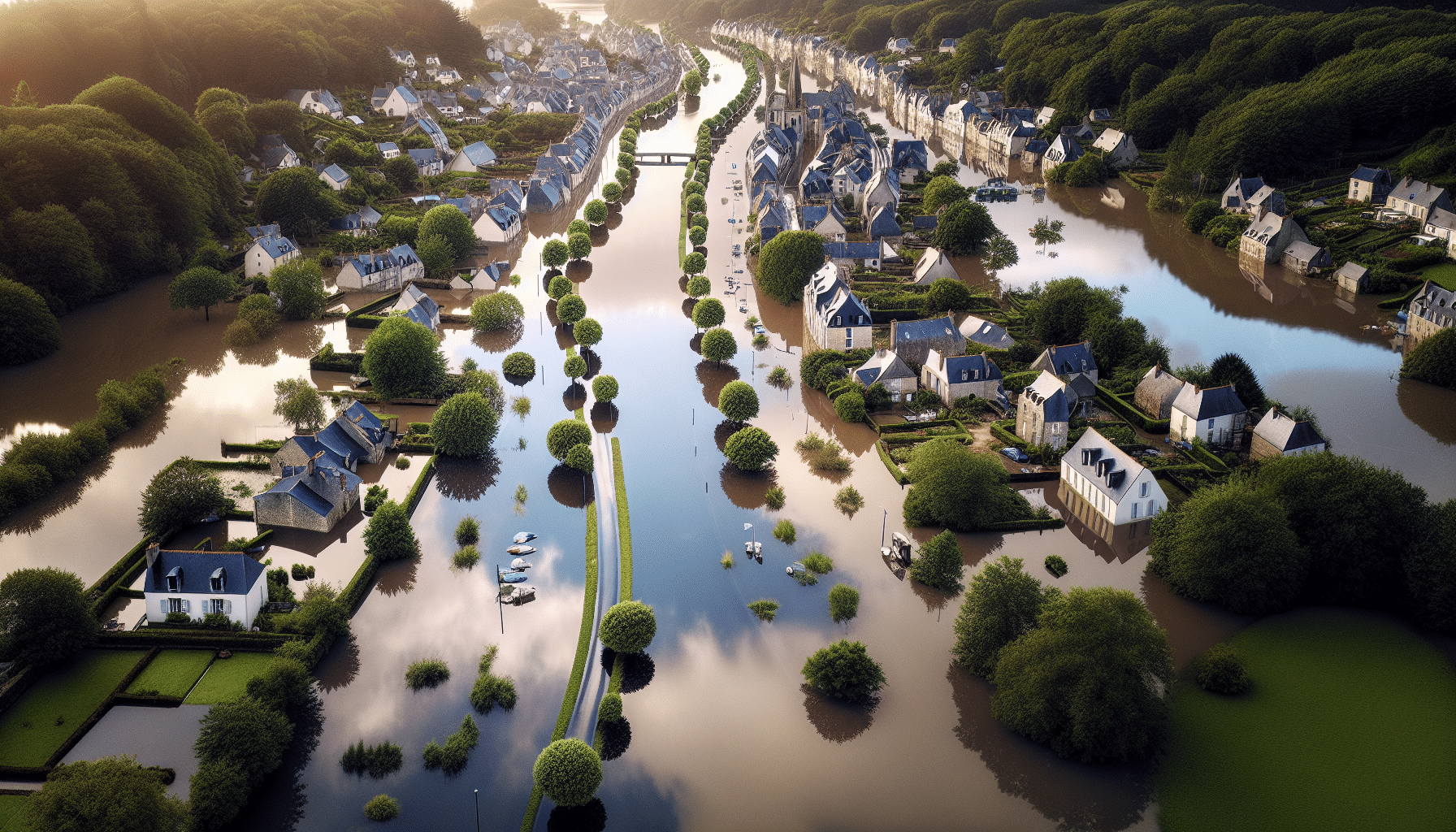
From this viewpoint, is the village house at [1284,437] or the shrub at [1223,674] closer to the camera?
the shrub at [1223,674]

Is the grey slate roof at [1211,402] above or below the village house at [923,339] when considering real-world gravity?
above

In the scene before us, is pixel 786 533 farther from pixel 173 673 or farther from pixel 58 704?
pixel 58 704

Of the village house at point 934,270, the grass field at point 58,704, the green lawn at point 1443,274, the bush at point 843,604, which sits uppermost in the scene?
the grass field at point 58,704

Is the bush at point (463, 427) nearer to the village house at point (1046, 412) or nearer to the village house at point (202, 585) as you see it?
the village house at point (202, 585)

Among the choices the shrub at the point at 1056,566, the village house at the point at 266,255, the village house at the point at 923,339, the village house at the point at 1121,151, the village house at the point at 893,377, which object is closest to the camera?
the shrub at the point at 1056,566

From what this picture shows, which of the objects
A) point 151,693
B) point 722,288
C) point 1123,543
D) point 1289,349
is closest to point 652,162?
point 722,288

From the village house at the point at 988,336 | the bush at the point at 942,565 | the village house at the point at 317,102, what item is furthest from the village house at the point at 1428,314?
the village house at the point at 317,102

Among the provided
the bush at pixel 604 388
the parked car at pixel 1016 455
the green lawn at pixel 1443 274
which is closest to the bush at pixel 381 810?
the bush at pixel 604 388

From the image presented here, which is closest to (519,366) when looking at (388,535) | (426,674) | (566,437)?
(566,437)

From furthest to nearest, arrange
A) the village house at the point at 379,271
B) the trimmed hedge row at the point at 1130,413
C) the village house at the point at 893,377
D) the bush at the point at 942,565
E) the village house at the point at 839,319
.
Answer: the village house at the point at 379,271
the village house at the point at 839,319
the village house at the point at 893,377
the trimmed hedge row at the point at 1130,413
the bush at the point at 942,565
